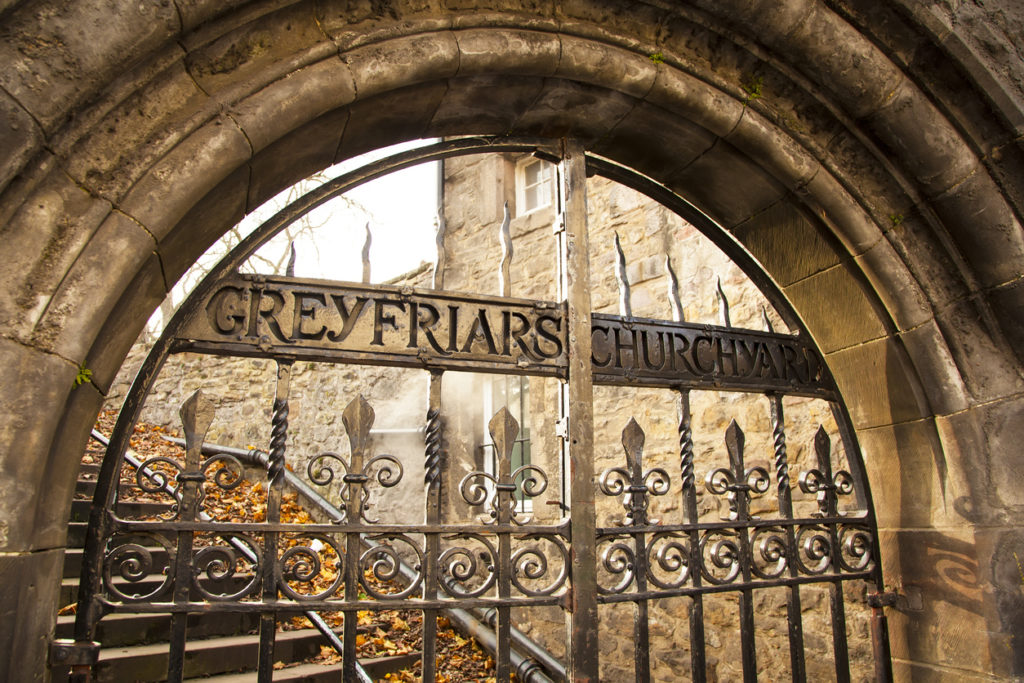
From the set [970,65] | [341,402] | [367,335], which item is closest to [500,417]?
[367,335]

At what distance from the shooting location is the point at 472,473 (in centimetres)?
214

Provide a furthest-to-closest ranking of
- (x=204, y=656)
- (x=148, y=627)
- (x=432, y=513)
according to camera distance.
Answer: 1. (x=148, y=627)
2. (x=204, y=656)
3. (x=432, y=513)

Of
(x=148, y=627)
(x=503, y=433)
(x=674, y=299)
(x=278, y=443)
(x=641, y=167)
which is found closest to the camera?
(x=278, y=443)

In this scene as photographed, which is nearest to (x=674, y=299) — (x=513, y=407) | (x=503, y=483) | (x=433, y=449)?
(x=503, y=483)

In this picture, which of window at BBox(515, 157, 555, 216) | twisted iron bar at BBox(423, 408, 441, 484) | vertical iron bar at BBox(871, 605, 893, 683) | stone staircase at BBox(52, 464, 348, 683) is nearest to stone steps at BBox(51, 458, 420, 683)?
stone staircase at BBox(52, 464, 348, 683)

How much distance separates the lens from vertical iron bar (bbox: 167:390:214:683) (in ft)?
6.07

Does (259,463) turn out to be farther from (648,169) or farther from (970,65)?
(970,65)

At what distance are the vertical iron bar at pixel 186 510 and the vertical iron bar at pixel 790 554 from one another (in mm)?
1998

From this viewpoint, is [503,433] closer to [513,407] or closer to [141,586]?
[141,586]

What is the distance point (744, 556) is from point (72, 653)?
2069 millimetres

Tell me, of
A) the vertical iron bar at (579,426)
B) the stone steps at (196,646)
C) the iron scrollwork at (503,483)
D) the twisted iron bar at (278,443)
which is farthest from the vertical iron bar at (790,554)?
the stone steps at (196,646)

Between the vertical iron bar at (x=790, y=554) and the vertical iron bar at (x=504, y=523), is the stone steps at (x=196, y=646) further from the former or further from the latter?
the vertical iron bar at (x=790, y=554)

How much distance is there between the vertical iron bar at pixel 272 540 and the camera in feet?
6.31

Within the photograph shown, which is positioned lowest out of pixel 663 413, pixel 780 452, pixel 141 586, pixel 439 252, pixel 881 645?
pixel 141 586
